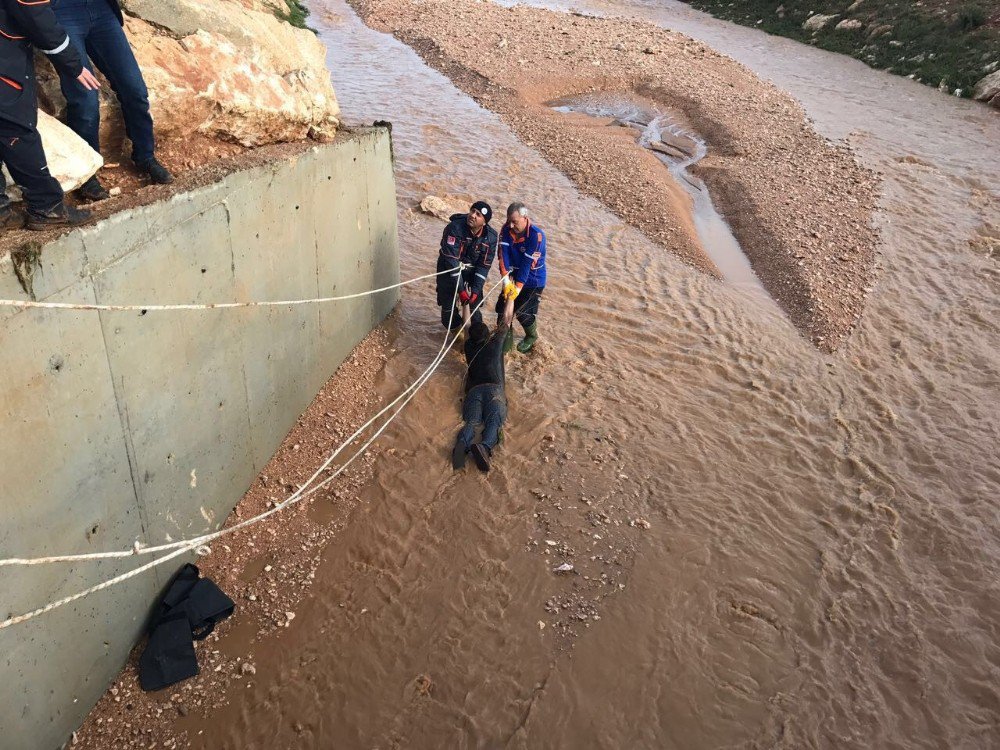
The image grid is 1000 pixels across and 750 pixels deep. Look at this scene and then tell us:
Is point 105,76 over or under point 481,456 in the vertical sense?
over

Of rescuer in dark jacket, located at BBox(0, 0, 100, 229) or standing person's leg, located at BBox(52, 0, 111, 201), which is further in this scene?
standing person's leg, located at BBox(52, 0, 111, 201)

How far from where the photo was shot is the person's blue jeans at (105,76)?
13.8 feet

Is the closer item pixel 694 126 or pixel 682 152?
pixel 682 152

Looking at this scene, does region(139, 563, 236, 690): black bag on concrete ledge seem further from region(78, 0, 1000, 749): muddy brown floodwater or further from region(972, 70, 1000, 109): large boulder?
region(972, 70, 1000, 109): large boulder

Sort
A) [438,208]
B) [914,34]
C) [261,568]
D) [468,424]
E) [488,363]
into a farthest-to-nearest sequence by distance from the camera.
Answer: [914,34]
[438,208]
[488,363]
[468,424]
[261,568]

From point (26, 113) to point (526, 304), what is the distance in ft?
16.2

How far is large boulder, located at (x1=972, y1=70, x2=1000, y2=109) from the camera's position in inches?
786

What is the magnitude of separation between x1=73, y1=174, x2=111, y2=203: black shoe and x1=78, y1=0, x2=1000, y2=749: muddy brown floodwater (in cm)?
296

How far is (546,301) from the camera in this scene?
9.26m

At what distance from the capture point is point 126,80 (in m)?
4.49

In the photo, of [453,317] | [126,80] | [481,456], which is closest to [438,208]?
[453,317]

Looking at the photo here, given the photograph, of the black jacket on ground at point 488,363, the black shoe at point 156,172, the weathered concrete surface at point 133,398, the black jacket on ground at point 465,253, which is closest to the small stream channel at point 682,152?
the black jacket on ground at point 465,253

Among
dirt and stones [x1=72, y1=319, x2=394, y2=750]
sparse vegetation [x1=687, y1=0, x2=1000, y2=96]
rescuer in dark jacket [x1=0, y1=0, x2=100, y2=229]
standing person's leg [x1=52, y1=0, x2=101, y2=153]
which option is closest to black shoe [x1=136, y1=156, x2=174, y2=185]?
standing person's leg [x1=52, y1=0, x2=101, y2=153]

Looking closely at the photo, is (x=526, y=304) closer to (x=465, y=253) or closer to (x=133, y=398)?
(x=465, y=253)
